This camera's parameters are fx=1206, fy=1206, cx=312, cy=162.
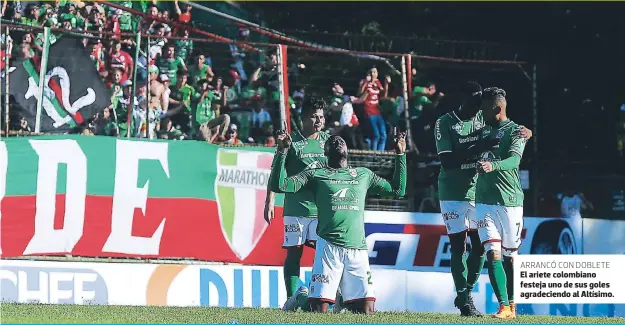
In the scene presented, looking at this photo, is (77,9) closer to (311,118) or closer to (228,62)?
(228,62)

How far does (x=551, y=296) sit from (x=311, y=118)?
334 centimetres

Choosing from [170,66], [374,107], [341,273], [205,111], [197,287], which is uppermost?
[170,66]

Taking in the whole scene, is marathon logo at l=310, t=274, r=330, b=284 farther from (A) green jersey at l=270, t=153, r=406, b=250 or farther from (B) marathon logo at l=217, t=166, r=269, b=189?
(B) marathon logo at l=217, t=166, r=269, b=189

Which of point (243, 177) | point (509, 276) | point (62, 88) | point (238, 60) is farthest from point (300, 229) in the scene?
point (238, 60)

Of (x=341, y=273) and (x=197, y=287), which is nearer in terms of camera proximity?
(x=341, y=273)

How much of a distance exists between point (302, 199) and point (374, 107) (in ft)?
23.9

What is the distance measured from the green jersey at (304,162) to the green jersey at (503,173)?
1.82m

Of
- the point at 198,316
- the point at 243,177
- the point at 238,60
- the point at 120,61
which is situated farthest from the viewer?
the point at 238,60

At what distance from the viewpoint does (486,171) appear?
470 inches

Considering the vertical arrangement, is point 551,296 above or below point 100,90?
below

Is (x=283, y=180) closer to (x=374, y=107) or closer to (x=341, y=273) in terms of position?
(x=341, y=273)

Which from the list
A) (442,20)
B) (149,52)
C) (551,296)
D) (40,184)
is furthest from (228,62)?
(551,296)

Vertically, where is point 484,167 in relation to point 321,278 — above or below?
above

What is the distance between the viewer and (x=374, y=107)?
67.4 feet
